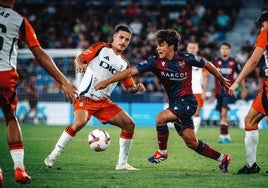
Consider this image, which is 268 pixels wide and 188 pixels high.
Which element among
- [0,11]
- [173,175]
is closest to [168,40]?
[173,175]

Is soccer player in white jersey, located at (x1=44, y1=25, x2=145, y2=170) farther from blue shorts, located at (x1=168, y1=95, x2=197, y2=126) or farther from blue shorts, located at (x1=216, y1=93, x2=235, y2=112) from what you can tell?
blue shorts, located at (x1=216, y1=93, x2=235, y2=112)

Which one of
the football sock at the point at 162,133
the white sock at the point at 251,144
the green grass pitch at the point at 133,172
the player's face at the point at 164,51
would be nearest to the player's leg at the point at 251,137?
the white sock at the point at 251,144

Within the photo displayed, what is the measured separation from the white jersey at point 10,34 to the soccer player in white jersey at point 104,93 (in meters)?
2.33

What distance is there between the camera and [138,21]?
29109 mm

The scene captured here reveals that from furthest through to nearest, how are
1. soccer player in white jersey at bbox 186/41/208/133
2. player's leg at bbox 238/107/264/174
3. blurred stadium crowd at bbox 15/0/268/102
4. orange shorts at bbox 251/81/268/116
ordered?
blurred stadium crowd at bbox 15/0/268/102
soccer player in white jersey at bbox 186/41/208/133
player's leg at bbox 238/107/264/174
orange shorts at bbox 251/81/268/116

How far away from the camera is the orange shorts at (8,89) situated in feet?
23.7

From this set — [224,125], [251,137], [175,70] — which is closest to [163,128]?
[175,70]

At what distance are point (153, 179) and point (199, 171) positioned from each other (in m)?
1.41

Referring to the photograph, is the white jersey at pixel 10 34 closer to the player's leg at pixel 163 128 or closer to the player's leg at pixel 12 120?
the player's leg at pixel 12 120

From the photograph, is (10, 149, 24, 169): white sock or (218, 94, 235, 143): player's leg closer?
(10, 149, 24, 169): white sock

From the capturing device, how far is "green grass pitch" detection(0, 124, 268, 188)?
308 inches

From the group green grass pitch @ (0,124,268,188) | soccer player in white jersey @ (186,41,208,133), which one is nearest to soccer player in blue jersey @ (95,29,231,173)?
green grass pitch @ (0,124,268,188)

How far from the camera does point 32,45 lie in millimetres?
7293

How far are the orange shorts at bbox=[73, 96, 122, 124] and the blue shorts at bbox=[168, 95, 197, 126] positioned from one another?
116cm
